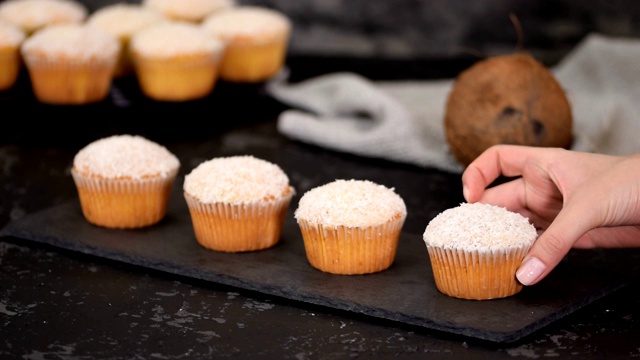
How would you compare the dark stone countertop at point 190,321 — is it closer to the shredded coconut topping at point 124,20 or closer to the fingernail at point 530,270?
the fingernail at point 530,270

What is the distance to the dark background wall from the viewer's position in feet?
12.2

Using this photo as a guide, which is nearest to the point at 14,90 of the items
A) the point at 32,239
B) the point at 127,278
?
the point at 32,239

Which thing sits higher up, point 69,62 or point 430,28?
point 69,62

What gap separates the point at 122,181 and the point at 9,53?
2.57 feet

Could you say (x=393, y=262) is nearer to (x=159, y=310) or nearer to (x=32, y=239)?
(x=159, y=310)

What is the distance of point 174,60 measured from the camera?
2.65 metres

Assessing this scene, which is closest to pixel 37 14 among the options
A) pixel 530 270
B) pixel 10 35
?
pixel 10 35

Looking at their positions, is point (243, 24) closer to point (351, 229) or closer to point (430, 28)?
point (430, 28)

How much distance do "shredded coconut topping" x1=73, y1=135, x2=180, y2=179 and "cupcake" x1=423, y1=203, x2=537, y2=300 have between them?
21.9 inches

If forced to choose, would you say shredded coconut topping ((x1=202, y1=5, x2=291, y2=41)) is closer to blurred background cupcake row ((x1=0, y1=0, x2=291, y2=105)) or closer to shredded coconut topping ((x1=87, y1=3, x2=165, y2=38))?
blurred background cupcake row ((x1=0, y1=0, x2=291, y2=105))

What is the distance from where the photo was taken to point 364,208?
177 centimetres

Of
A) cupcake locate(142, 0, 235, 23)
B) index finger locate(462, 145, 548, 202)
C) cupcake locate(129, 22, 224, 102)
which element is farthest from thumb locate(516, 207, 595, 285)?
cupcake locate(142, 0, 235, 23)

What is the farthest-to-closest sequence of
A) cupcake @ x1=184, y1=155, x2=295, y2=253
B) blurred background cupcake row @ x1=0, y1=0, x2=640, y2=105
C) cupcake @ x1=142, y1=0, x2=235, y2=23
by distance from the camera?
blurred background cupcake row @ x1=0, y1=0, x2=640, y2=105 < cupcake @ x1=142, y1=0, x2=235, y2=23 < cupcake @ x1=184, y1=155, x2=295, y2=253

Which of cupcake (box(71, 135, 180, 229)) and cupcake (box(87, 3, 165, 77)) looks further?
cupcake (box(87, 3, 165, 77))
